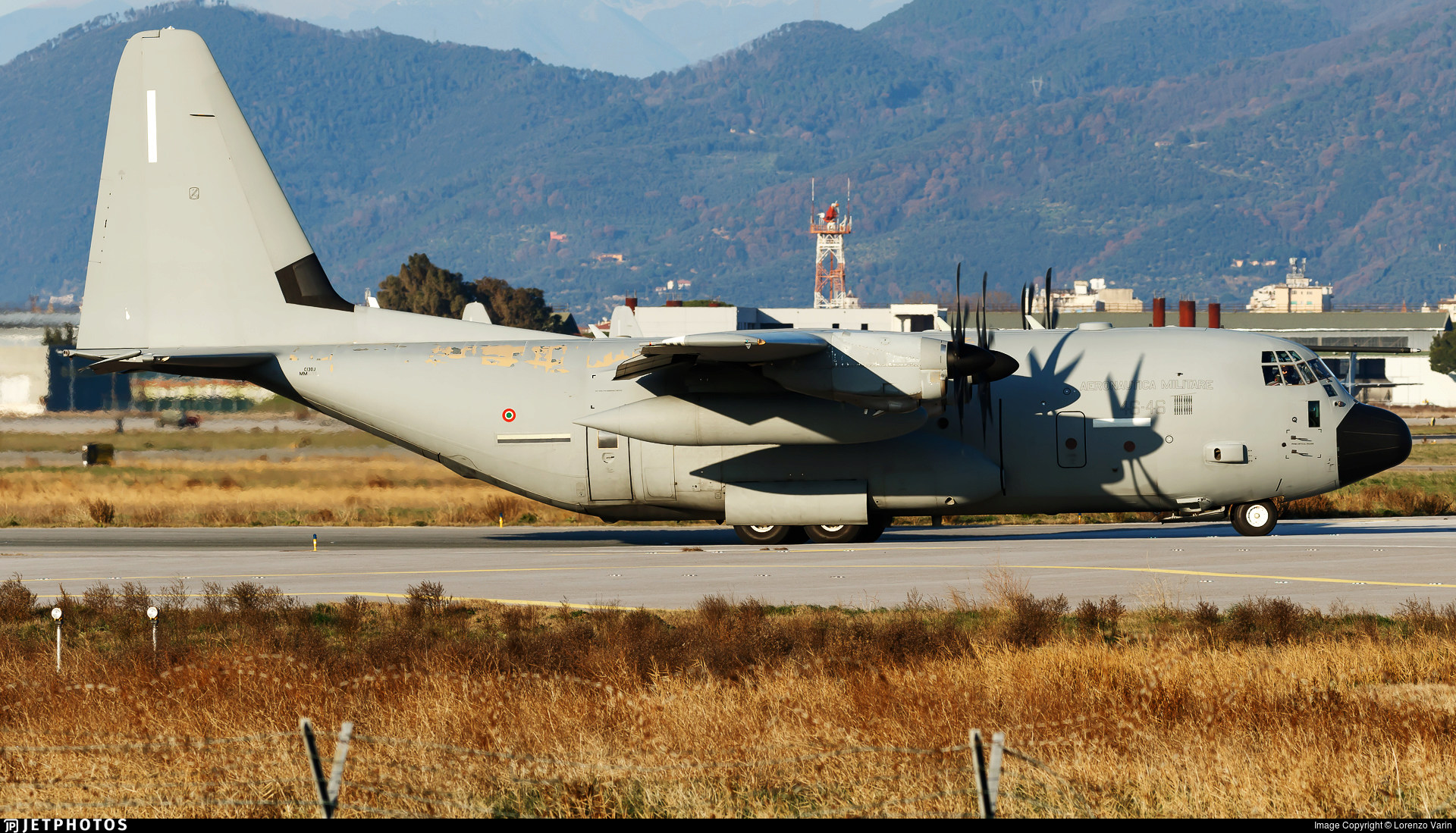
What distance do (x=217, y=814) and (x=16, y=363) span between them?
1643 inches

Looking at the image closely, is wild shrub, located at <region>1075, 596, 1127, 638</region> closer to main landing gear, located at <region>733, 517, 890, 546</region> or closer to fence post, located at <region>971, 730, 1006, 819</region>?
main landing gear, located at <region>733, 517, 890, 546</region>

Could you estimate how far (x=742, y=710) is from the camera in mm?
12672

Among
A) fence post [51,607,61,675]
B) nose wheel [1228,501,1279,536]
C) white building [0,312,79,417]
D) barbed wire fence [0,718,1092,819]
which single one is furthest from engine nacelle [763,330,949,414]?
white building [0,312,79,417]

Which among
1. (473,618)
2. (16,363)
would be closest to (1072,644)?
(473,618)

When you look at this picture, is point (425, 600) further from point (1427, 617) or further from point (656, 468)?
point (1427, 617)

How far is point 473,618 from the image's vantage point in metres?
19.3

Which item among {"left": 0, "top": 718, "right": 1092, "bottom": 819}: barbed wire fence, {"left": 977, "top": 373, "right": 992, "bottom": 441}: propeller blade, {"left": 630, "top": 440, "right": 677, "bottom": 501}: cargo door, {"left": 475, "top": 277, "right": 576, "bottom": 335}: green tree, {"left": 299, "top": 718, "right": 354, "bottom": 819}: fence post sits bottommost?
{"left": 0, "top": 718, "right": 1092, "bottom": 819}: barbed wire fence

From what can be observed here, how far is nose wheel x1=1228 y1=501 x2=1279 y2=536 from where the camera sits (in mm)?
27000

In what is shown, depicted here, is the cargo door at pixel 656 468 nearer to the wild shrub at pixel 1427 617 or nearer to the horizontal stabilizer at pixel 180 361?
the horizontal stabilizer at pixel 180 361

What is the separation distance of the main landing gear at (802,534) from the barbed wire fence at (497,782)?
15.9m

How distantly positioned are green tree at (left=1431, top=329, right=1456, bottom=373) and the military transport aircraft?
4433 inches

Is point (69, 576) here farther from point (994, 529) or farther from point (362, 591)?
point (994, 529)

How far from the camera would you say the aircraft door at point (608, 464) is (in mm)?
26375

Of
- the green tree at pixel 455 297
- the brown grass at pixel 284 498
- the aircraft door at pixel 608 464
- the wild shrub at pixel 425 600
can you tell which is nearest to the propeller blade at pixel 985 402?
the aircraft door at pixel 608 464
